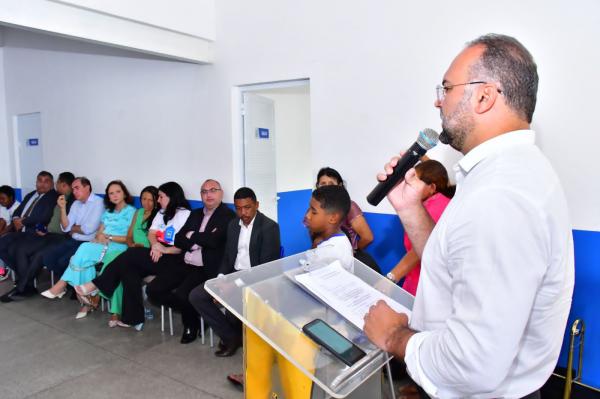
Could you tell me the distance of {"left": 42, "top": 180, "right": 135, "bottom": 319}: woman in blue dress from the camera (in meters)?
4.11

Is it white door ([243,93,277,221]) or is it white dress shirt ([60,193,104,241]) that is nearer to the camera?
white door ([243,93,277,221])

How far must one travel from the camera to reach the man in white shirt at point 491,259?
0.78 m

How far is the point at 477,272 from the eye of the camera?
2.58ft

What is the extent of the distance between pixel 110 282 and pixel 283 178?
219 centimetres

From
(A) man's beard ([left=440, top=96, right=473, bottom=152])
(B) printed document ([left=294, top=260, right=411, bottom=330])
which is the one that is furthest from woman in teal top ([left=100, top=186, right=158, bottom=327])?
(A) man's beard ([left=440, top=96, right=473, bottom=152])

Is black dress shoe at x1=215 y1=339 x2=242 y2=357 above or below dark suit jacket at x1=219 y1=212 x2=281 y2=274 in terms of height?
below

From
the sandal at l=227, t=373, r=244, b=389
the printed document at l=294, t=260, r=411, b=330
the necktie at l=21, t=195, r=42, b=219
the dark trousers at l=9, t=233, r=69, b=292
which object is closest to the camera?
the printed document at l=294, t=260, r=411, b=330

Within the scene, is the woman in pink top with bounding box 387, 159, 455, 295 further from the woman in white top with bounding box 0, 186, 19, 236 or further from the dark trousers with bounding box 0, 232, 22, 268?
the woman in white top with bounding box 0, 186, 19, 236

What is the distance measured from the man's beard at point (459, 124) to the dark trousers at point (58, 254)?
4.59 meters

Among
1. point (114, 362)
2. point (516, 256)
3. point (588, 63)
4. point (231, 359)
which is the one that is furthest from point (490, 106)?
point (114, 362)

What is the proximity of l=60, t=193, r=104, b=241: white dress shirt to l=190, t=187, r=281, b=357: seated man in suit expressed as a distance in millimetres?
1969

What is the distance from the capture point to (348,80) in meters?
3.43

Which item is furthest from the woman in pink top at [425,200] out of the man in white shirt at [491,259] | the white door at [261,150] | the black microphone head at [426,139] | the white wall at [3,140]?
the white wall at [3,140]

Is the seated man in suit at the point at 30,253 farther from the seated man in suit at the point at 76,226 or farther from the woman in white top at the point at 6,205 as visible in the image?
the woman in white top at the point at 6,205
